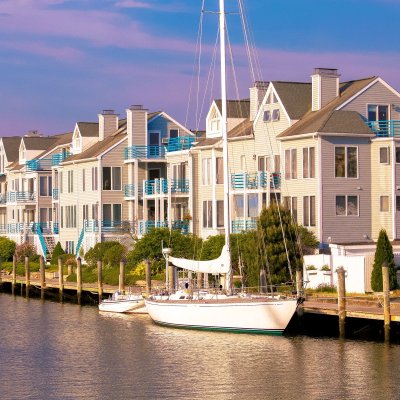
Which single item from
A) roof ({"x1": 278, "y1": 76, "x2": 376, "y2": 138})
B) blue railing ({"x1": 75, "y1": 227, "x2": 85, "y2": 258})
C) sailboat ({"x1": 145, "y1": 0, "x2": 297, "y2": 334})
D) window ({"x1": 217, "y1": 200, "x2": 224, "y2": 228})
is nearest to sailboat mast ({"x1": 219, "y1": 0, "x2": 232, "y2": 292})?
sailboat ({"x1": 145, "y1": 0, "x2": 297, "y2": 334})

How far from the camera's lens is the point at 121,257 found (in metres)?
75.6

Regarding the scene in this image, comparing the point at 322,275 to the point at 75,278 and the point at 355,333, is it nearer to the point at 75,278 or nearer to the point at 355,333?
the point at 355,333

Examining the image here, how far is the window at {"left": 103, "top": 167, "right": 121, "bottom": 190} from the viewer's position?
85.0 m

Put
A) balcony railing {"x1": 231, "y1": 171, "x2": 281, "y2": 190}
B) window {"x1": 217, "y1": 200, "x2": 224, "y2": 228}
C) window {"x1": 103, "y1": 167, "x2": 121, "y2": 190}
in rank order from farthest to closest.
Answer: window {"x1": 103, "y1": 167, "x2": 121, "y2": 190}, window {"x1": 217, "y1": 200, "x2": 224, "y2": 228}, balcony railing {"x1": 231, "y1": 171, "x2": 281, "y2": 190}

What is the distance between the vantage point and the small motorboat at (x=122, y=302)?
193 feet

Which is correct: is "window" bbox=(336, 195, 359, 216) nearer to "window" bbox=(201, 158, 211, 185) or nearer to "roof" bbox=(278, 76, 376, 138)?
"roof" bbox=(278, 76, 376, 138)

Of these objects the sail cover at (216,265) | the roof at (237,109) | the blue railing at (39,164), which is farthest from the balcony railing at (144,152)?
the sail cover at (216,265)

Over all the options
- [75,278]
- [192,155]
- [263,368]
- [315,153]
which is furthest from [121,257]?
[263,368]

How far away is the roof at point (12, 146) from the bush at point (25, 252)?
1772cm

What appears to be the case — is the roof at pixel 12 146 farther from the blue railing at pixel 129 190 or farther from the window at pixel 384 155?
the window at pixel 384 155

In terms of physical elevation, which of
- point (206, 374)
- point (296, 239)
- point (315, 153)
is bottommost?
point (206, 374)

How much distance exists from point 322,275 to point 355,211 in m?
9.00

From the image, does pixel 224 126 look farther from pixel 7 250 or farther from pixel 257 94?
pixel 7 250

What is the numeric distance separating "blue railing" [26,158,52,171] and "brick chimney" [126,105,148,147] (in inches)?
640
